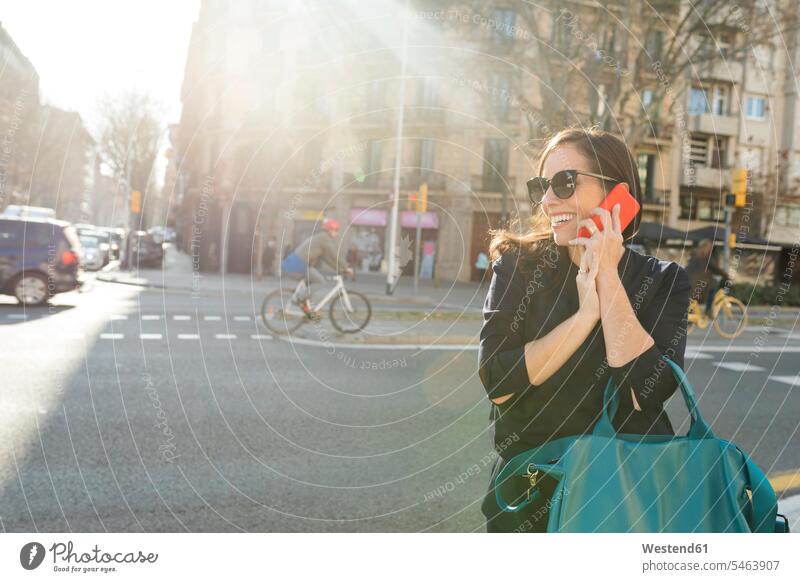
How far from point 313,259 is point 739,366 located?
6376mm

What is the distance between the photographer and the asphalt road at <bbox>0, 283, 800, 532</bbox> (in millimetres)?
3715

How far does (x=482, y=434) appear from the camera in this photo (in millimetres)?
5676

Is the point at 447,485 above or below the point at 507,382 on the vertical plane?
below

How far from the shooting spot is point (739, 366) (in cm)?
985

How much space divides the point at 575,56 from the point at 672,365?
12.5 m

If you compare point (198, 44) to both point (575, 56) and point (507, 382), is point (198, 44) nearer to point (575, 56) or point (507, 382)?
point (507, 382)

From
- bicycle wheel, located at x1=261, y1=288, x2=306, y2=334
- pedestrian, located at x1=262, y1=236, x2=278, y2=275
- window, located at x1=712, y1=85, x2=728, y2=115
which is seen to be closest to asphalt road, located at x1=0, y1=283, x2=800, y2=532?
bicycle wheel, located at x1=261, y1=288, x2=306, y2=334

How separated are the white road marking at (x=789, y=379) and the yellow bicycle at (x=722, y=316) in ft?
15.8

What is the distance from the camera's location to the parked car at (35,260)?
43.5 ft

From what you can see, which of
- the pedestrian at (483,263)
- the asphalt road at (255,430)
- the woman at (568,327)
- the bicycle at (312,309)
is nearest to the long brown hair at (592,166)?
the woman at (568,327)

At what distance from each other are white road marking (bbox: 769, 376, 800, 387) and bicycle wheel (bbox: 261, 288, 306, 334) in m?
6.76
